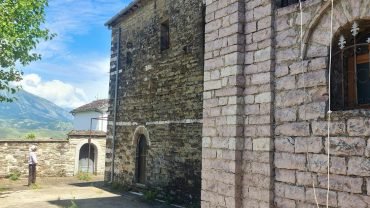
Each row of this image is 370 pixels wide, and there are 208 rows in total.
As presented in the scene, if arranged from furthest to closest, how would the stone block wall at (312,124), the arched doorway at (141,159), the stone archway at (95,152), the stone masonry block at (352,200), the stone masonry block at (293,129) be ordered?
1. the stone archway at (95,152)
2. the arched doorway at (141,159)
3. the stone masonry block at (293,129)
4. the stone block wall at (312,124)
5. the stone masonry block at (352,200)

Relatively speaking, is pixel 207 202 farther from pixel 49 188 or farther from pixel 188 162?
pixel 49 188

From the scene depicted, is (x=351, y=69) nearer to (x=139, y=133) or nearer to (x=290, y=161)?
(x=290, y=161)

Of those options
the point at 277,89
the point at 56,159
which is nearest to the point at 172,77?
the point at 277,89

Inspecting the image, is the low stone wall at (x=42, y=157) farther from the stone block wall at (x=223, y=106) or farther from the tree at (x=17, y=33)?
the stone block wall at (x=223, y=106)

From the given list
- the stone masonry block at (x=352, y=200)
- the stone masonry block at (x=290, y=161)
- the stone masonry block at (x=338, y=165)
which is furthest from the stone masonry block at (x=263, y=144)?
the stone masonry block at (x=352, y=200)

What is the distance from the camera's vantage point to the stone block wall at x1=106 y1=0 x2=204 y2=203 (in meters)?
9.70

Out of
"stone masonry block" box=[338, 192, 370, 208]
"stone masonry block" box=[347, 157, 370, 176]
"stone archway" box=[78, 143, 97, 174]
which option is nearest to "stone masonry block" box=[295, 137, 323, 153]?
"stone masonry block" box=[347, 157, 370, 176]

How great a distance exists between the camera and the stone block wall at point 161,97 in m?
9.70

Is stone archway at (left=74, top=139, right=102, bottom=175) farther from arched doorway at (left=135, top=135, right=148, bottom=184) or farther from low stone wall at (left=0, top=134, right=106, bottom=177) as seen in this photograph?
arched doorway at (left=135, top=135, right=148, bottom=184)

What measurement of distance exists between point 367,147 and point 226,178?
75.6 inches

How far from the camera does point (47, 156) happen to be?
699 inches

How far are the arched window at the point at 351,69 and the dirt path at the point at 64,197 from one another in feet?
23.7

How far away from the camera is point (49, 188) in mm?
13758

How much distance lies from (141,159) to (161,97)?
2.60 meters
